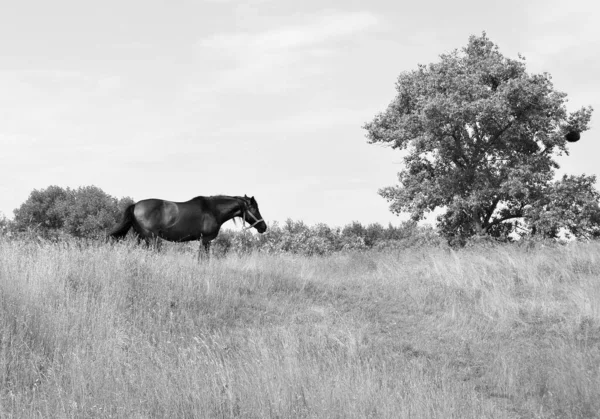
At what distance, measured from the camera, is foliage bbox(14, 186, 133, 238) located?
164ft

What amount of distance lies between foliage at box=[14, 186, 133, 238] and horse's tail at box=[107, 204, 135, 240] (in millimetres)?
31153

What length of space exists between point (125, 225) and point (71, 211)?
33628mm

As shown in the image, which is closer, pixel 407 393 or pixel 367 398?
pixel 367 398

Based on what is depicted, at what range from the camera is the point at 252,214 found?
2094 centimetres

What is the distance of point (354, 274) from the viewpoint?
21.2 metres

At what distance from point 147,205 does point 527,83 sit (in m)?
21.4

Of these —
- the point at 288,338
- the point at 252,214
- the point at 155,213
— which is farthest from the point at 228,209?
the point at 288,338

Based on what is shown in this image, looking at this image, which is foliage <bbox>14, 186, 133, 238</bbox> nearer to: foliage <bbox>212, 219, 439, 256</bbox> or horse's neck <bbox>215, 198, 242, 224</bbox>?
foliage <bbox>212, 219, 439, 256</bbox>

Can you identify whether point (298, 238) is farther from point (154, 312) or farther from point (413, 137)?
point (154, 312)

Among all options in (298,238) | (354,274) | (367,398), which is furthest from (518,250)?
(298,238)

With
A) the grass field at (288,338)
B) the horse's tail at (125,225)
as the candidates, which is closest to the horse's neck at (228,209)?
the grass field at (288,338)

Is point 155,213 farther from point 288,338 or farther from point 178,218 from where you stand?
point 288,338

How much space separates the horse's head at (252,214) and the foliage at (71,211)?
30878 millimetres

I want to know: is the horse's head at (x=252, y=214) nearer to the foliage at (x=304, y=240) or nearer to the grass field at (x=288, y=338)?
the grass field at (x=288, y=338)
